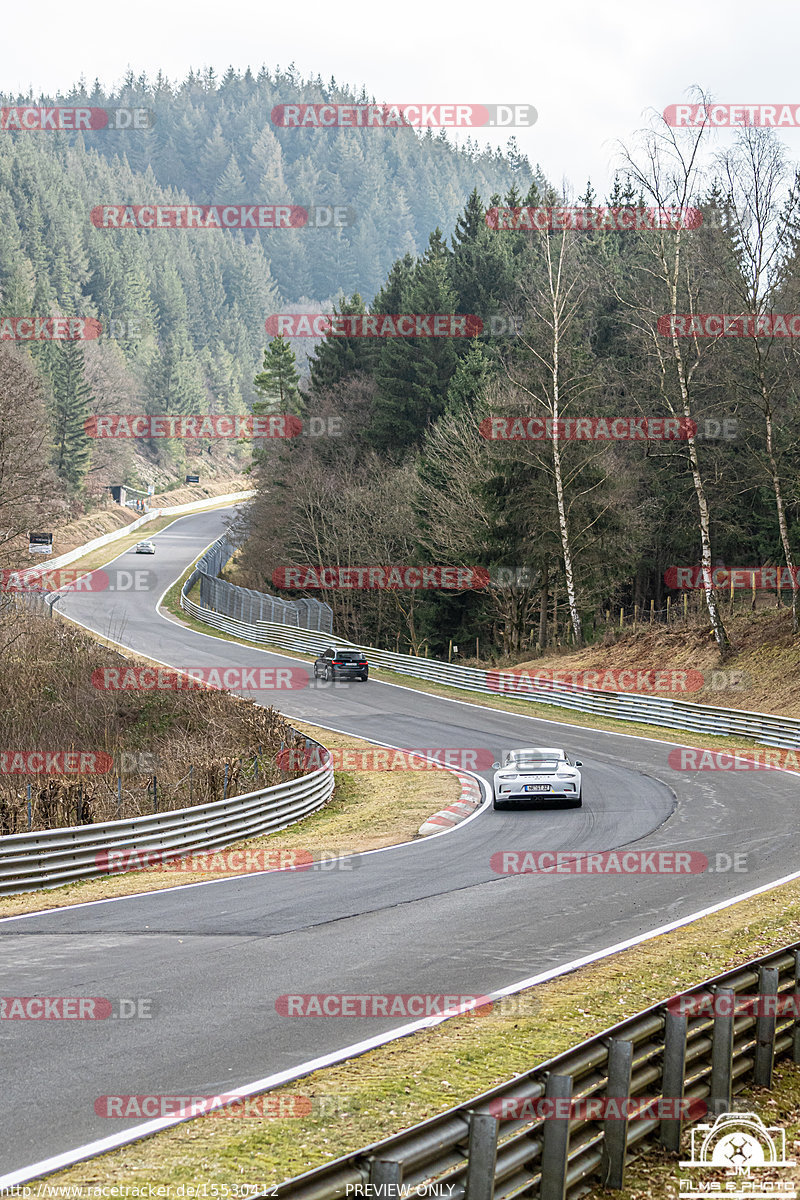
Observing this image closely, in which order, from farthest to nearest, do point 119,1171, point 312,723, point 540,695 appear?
point 540,695
point 312,723
point 119,1171

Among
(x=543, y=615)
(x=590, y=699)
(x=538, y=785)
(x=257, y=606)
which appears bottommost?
(x=590, y=699)

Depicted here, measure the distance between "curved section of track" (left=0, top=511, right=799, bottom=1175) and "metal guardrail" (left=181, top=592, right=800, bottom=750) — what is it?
20.8 ft

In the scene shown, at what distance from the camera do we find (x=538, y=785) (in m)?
22.0

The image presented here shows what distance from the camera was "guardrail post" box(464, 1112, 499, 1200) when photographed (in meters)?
5.48

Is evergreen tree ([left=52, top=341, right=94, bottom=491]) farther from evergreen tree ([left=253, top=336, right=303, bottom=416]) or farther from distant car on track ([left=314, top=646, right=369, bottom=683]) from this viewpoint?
distant car on track ([left=314, top=646, right=369, bottom=683])

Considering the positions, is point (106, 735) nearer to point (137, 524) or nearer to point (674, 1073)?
point (674, 1073)

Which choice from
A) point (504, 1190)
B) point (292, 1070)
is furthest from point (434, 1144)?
point (292, 1070)

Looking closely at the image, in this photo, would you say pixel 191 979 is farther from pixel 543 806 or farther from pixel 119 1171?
pixel 543 806

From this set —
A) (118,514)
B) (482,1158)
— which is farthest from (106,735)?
(118,514)

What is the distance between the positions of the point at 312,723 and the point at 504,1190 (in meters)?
31.4

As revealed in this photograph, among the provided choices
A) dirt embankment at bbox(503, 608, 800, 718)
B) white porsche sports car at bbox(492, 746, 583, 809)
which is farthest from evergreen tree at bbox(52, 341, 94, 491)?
white porsche sports car at bbox(492, 746, 583, 809)

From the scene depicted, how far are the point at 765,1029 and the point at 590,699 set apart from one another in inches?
1191

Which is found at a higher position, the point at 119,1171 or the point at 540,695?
the point at 119,1171

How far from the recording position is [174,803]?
22953 mm
